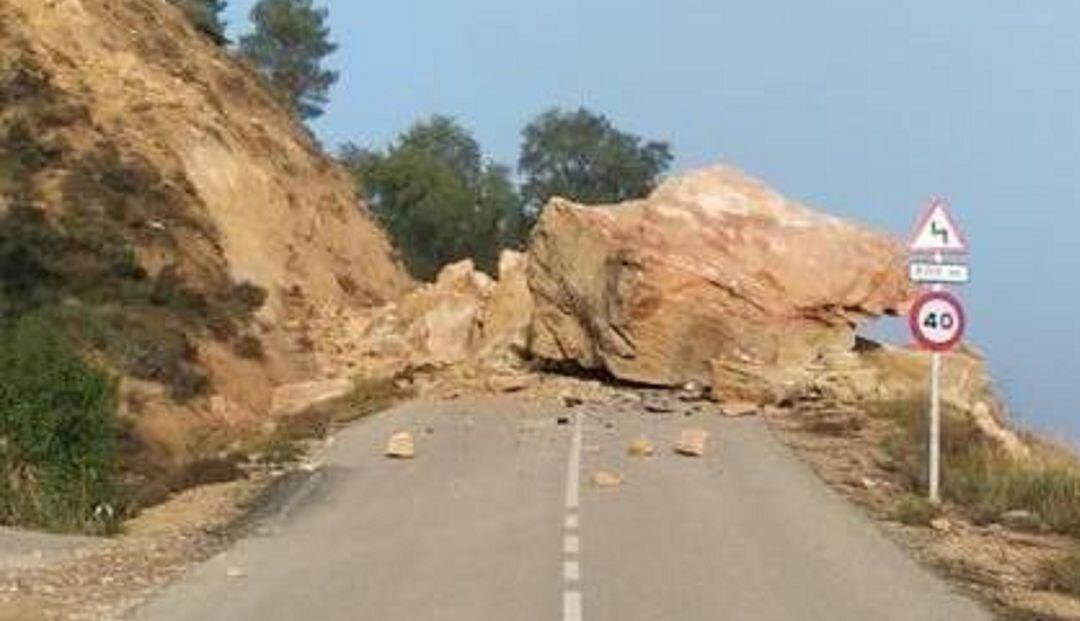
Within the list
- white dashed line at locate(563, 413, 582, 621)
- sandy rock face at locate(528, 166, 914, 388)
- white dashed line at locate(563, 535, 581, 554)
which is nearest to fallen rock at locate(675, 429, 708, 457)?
white dashed line at locate(563, 413, 582, 621)

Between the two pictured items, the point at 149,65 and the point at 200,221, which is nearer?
the point at 200,221

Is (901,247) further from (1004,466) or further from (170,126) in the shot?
(170,126)

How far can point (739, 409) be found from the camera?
33.1 metres

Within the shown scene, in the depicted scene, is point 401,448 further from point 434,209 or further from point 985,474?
point 434,209

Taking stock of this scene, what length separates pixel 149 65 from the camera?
43469 mm

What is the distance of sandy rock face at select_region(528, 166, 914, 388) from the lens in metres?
35.6

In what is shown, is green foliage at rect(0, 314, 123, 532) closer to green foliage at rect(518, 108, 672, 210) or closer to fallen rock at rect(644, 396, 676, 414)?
fallen rock at rect(644, 396, 676, 414)

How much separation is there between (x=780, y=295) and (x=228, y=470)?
554 inches

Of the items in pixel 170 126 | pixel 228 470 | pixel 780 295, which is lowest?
pixel 228 470

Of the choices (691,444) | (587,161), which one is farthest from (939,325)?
(587,161)

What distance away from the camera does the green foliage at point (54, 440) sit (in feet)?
64.2

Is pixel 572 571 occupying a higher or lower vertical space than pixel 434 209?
lower

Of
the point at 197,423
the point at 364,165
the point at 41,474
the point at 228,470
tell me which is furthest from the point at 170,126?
the point at 364,165

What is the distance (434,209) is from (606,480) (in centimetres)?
4917
